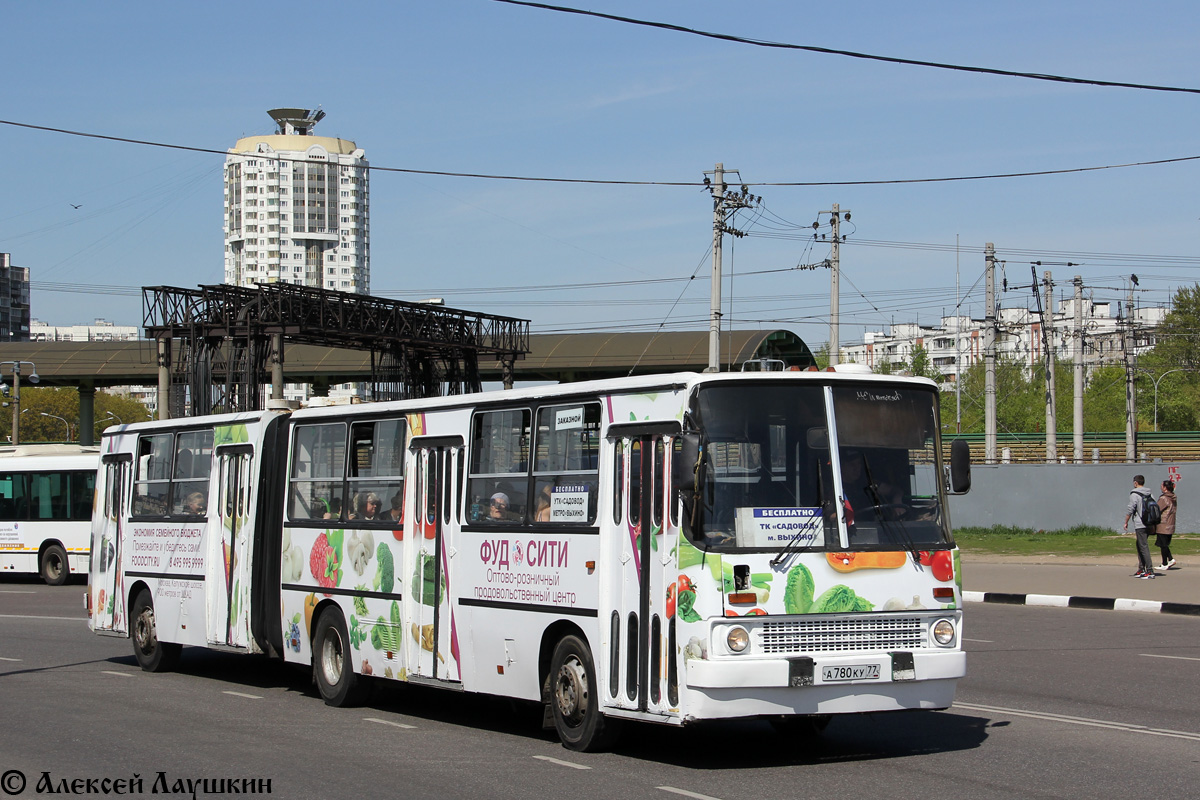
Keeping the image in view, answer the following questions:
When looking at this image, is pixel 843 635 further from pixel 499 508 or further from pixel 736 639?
pixel 499 508

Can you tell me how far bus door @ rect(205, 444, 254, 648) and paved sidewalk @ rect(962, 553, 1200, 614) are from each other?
13.5 meters

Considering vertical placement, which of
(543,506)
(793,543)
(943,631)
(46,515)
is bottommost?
(943,631)

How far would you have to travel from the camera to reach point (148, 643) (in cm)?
1542

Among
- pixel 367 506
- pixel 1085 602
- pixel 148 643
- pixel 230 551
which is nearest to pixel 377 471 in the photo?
pixel 367 506

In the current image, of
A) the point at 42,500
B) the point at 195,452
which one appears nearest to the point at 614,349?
the point at 42,500

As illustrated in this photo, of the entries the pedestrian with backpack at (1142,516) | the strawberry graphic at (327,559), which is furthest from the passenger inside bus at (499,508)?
the pedestrian with backpack at (1142,516)

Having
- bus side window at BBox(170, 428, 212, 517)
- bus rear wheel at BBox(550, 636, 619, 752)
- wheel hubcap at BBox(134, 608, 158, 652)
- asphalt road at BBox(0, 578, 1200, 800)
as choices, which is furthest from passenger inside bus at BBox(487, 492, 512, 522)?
wheel hubcap at BBox(134, 608, 158, 652)

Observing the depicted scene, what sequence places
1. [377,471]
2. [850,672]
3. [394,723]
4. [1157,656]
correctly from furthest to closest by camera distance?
[1157,656] → [377,471] → [394,723] → [850,672]

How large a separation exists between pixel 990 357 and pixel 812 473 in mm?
39333

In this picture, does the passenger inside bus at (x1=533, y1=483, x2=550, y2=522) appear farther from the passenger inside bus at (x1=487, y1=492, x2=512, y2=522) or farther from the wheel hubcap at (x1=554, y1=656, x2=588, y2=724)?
the wheel hubcap at (x1=554, y1=656, x2=588, y2=724)

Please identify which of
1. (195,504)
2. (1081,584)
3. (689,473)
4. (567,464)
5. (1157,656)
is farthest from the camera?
(1081,584)

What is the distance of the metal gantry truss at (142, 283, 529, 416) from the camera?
39938mm

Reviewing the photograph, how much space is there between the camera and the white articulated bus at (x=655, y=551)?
28.7 feet

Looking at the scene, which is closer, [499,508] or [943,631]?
[943,631]
